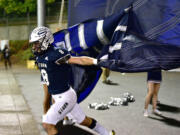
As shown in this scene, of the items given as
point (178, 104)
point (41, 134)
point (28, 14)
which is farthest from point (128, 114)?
point (28, 14)

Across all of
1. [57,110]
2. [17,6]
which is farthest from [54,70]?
[17,6]

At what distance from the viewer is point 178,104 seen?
863 cm

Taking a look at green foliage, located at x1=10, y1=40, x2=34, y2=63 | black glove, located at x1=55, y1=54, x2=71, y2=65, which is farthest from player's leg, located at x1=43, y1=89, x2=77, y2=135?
green foliage, located at x1=10, y1=40, x2=34, y2=63

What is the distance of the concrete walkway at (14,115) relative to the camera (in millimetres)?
6043

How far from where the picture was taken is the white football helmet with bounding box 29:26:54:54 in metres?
4.45

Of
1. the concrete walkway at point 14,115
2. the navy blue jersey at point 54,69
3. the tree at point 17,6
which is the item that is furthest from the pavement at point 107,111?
the tree at point 17,6

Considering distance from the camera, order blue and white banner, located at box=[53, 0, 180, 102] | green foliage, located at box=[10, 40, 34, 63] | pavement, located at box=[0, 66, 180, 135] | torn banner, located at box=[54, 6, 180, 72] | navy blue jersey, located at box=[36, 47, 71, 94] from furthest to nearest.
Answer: green foliage, located at box=[10, 40, 34, 63] → pavement, located at box=[0, 66, 180, 135] → navy blue jersey, located at box=[36, 47, 71, 94] → blue and white banner, located at box=[53, 0, 180, 102] → torn banner, located at box=[54, 6, 180, 72]

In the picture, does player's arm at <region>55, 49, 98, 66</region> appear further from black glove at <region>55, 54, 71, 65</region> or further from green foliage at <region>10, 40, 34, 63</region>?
green foliage at <region>10, 40, 34, 63</region>

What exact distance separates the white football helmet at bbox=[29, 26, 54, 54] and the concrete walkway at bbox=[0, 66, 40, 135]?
224 centimetres

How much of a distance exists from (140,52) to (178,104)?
199 inches

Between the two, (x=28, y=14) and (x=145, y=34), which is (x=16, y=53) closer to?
(x=28, y=14)

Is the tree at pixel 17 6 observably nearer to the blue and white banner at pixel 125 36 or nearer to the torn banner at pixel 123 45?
the blue and white banner at pixel 125 36

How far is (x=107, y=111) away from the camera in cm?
775

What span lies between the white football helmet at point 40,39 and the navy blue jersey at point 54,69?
0.34 ft
